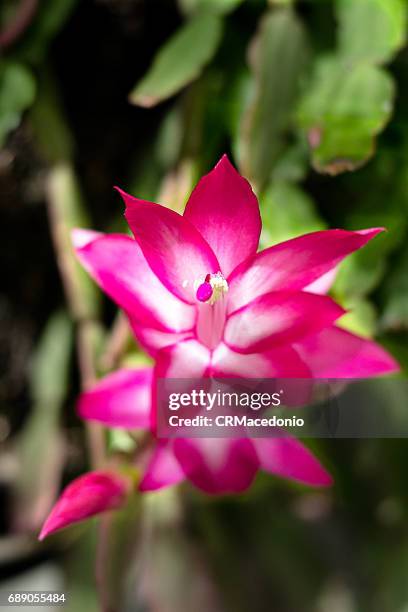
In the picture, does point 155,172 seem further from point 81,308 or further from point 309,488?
point 309,488

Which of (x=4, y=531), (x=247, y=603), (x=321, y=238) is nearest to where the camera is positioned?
(x=321, y=238)

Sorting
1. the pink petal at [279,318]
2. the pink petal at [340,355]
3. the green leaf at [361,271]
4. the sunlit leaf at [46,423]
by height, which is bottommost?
the sunlit leaf at [46,423]

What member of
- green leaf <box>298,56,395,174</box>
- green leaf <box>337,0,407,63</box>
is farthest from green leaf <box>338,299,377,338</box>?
green leaf <box>337,0,407,63</box>

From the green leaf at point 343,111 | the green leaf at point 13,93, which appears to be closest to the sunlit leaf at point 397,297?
the green leaf at point 343,111

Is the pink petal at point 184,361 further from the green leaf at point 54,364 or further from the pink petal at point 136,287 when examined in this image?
the green leaf at point 54,364

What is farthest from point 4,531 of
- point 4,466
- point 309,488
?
point 309,488

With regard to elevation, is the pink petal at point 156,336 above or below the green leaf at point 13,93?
below

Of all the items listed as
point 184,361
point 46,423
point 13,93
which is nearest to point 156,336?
point 184,361
